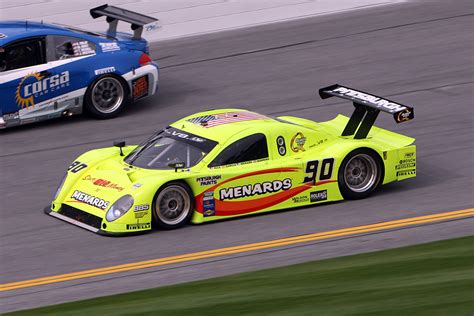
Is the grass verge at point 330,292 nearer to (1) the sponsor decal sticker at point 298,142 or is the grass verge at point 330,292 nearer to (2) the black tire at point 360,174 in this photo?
(2) the black tire at point 360,174

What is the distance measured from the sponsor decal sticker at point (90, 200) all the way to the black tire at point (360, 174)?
9.64ft

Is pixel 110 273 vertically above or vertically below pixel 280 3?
below

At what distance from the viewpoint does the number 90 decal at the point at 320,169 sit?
41.6 feet

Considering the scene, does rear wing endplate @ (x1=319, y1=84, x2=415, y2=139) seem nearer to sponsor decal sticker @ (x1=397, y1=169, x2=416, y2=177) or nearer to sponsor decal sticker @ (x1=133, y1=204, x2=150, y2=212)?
sponsor decal sticker @ (x1=397, y1=169, x2=416, y2=177)

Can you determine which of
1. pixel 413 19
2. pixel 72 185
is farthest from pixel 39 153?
pixel 413 19

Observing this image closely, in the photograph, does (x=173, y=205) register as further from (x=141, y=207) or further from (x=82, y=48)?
(x=82, y=48)

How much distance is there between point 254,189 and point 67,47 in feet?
18.5

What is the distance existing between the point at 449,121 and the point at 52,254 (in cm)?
727

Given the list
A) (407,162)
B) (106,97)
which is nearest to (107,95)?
(106,97)

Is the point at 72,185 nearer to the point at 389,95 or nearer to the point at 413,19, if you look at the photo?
the point at 389,95

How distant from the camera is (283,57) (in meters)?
20.3

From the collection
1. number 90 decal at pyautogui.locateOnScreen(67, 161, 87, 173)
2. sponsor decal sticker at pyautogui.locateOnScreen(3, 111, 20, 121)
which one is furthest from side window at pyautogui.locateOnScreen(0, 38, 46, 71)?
number 90 decal at pyautogui.locateOnScreen(67, 161, 87, 173)

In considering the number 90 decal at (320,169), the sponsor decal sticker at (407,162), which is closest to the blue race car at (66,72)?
the number 90 decal at (320,169)

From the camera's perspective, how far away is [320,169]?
41.8ft
